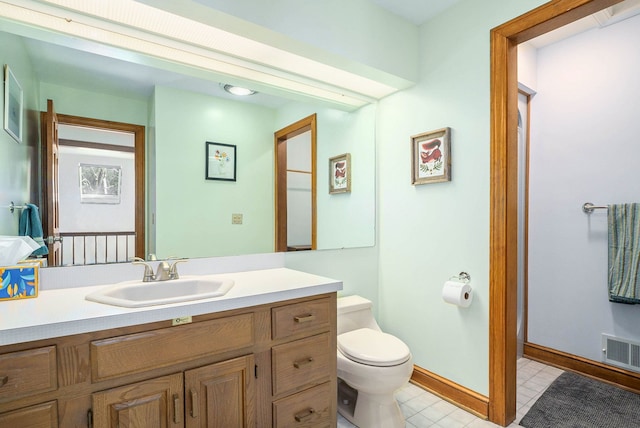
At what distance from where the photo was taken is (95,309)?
1.08 m

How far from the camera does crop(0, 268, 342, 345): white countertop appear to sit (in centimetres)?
94

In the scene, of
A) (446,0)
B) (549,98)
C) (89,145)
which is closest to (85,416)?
(89,145)

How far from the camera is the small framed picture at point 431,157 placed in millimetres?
2051

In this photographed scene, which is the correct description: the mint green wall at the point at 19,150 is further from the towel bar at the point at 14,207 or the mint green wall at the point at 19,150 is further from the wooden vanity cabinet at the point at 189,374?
the wooden vanity cabinet at the point at 189,374

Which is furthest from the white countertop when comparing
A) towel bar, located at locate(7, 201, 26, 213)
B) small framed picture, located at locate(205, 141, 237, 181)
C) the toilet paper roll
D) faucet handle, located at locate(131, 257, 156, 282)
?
the toilet paper roll

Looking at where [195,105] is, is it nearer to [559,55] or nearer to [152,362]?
[152,362]

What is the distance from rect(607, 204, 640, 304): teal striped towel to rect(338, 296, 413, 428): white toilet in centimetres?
158

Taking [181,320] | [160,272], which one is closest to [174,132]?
[160,272]

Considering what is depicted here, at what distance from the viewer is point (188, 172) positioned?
1.76m

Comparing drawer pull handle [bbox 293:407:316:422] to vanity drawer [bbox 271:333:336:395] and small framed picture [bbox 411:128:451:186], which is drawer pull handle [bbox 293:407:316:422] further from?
small framed picture [bbox 411:128:451:186]

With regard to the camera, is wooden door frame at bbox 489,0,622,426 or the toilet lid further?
wooden door frame at bbox 489,0,622,426

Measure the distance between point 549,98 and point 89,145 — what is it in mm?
3113

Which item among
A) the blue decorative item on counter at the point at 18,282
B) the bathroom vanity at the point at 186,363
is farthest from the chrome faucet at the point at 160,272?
the blue decorative item on counter at the point at 18,282

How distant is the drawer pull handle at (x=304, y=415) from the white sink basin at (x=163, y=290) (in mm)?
628
